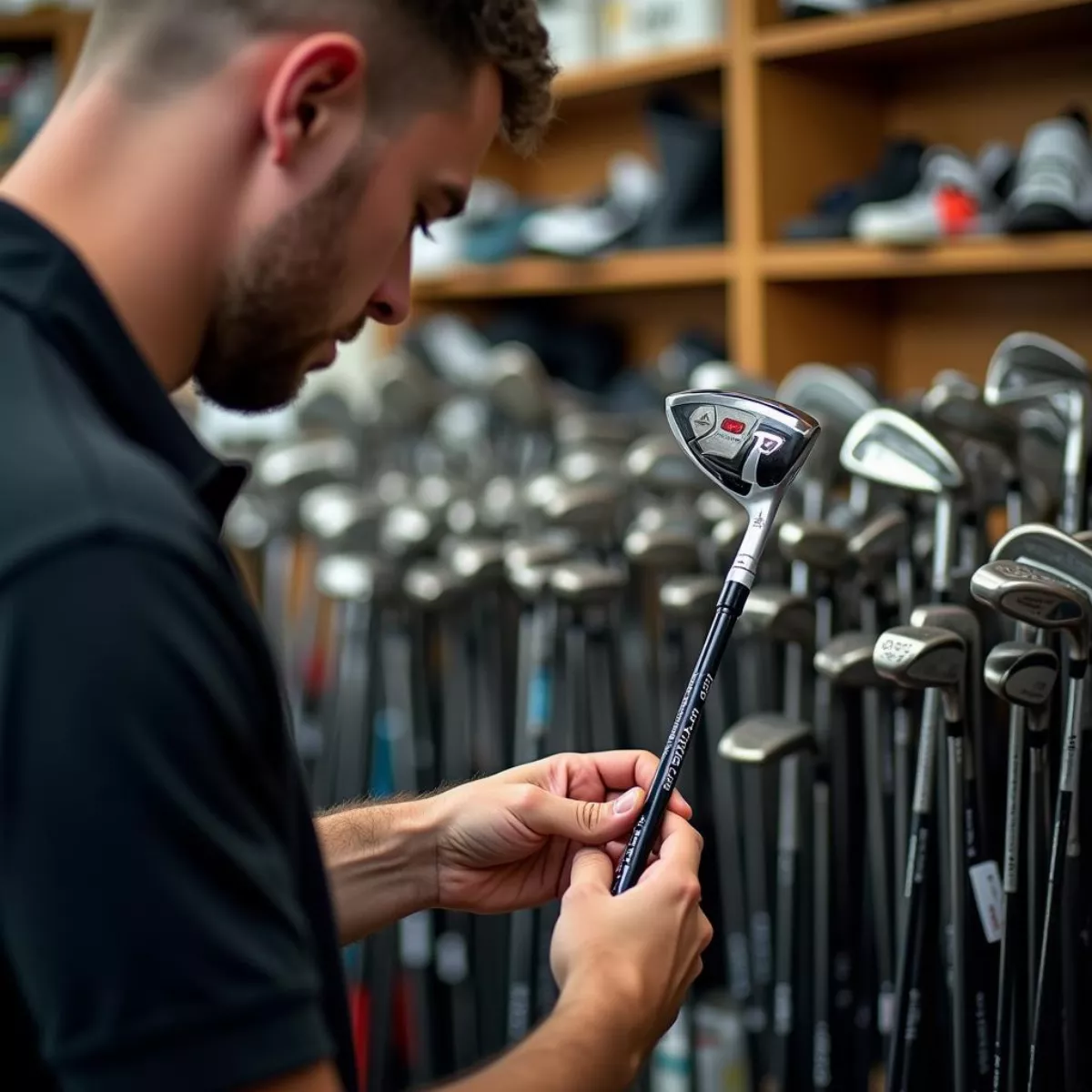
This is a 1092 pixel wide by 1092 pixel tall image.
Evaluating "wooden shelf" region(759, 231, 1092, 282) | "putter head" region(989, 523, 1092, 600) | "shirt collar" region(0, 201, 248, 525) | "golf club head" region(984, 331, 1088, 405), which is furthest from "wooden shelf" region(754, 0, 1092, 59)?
"shirt collar" region(0, 201, 248, 525)

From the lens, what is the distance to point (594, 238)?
300cm

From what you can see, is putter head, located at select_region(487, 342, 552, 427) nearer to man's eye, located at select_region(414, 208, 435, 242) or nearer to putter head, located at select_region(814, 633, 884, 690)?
putter head, located at select_region(814, 633, 884, 690)

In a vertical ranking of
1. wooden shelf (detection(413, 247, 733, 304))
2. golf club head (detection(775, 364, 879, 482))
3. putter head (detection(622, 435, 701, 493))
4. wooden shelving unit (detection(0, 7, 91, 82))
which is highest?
wooden shelving unit (detection(0, 7, 91, 82))

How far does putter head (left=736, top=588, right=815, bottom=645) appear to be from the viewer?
62.1 inches

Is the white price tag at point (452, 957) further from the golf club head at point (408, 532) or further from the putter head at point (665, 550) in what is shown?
the putter head at point (665, 550)

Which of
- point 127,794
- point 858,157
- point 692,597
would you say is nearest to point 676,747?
point 127,794

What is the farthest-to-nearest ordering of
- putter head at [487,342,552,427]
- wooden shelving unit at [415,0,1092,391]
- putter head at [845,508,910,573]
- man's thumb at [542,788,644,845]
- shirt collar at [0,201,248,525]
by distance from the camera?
putter head at [487,342,552,427]
wooden shelving unit at [415,0,1092,391]
putter head at [845,508,910,573]
man's thumb at [542,788,644,845]
shirt collar at [0,201,248,525]

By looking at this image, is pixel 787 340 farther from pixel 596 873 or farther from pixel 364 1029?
pixel 596 873

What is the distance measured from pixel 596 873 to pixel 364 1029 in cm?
142

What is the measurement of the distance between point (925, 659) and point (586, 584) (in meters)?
0.74

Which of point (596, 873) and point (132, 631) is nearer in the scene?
point (132, 631)

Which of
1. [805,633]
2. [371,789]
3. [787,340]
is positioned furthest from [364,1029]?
[787,340]

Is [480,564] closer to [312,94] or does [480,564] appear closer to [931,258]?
[931,258]

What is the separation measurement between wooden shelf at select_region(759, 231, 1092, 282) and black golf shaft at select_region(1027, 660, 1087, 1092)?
1.15m
